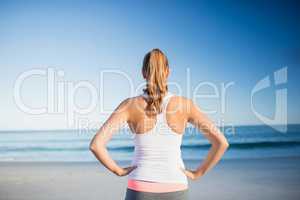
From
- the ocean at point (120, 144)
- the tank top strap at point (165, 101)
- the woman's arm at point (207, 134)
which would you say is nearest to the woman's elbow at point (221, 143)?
the woman's arm at point (207, 134)

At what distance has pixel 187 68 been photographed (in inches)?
281

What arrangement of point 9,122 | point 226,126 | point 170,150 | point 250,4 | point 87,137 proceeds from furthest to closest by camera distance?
point 87,137 < point 226,126 < point 9,122 < point 250,4 < point 170,150

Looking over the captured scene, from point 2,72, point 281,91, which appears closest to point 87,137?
point 2,72

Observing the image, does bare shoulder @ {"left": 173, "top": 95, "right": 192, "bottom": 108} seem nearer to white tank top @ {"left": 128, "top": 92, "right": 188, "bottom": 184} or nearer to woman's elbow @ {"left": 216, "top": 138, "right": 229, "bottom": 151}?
white tank top @ {"left": 128, "top": 92, "right": 188, "bottom": 184}

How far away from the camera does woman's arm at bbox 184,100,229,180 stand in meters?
1.43

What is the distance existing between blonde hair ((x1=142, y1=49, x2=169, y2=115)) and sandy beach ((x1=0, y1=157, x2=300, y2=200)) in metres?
2.53

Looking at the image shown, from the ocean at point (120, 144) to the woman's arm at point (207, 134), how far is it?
249 inches

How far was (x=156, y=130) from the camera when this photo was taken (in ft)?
4.54

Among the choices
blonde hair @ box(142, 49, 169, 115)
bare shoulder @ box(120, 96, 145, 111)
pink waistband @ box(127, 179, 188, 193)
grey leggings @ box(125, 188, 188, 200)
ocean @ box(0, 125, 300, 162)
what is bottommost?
ocean @ box(0, 125, 300, 162)

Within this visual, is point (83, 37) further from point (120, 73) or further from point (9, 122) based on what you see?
point (9, 122)

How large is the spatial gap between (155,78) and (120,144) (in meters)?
7.91

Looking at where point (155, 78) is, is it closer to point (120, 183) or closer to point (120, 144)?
point (120, 183)

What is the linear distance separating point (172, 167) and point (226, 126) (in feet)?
25.7

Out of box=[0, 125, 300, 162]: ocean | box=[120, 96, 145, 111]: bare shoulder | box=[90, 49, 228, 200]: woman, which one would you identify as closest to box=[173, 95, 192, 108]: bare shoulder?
box=[90, 49, 228, 200]: woman
